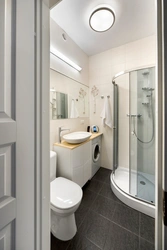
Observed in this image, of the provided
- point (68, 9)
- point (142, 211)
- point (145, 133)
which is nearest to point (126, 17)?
point (68, 9)

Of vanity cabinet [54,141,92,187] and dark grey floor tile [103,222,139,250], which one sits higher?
vanity cabinet [54,141,92,187]

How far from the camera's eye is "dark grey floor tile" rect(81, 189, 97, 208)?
1506 mm

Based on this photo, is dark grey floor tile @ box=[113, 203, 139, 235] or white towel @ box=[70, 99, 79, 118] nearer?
dark grey floor tile @ box=[113, 203, 139, 235]

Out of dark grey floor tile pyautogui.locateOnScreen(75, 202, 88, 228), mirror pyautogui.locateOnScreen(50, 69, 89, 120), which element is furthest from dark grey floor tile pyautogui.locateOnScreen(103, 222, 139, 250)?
mirror pyautogui.locateOnScreen(50, 69, 89, 120)

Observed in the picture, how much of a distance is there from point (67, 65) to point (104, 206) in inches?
92.8

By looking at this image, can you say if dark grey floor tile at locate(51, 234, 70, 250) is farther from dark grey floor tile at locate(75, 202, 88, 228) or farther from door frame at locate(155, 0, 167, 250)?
door frame at locate(155, 0, 167, 250)

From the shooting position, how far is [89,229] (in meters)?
1.16

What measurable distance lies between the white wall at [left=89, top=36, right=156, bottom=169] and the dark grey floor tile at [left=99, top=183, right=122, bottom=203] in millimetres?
651

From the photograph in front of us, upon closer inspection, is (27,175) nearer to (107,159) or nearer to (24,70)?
(24,70)

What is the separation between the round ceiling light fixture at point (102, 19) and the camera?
146cm

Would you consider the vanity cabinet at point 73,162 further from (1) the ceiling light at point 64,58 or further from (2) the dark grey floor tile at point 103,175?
(1) the ceiling light at point 64,58

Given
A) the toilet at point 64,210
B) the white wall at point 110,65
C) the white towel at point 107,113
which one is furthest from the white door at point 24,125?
the white wall at point 110,65

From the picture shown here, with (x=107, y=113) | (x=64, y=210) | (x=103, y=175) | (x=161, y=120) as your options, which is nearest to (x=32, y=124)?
(x=161, y=120)

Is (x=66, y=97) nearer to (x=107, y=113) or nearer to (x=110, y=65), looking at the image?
(x=107, y=113)
